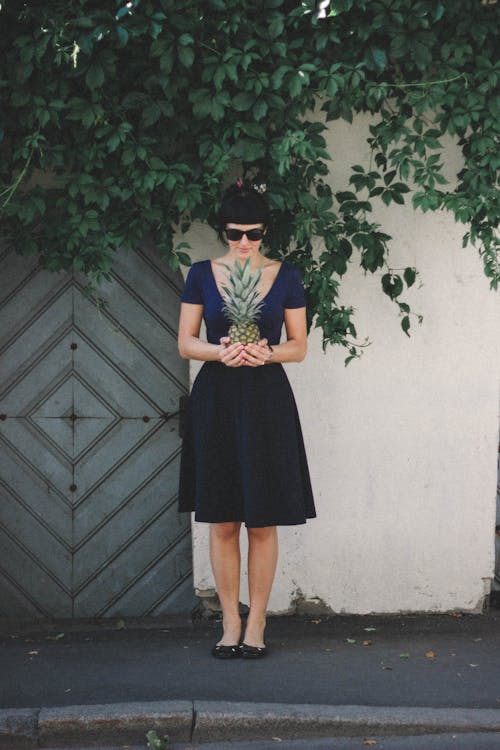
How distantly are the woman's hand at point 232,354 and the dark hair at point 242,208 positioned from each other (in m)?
0.61

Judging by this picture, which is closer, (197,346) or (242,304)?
(242,304)

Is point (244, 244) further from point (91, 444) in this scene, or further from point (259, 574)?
point (91, 444)

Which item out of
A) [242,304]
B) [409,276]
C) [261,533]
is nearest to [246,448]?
[261,533]

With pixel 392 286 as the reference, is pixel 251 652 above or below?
below

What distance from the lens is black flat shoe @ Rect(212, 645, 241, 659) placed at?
5598mm

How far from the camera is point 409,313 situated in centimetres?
627

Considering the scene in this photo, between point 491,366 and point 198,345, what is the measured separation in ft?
5.97

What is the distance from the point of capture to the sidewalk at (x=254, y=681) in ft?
15.9

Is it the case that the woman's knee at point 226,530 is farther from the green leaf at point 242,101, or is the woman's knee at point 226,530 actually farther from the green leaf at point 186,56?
the green leaf at point 186,56

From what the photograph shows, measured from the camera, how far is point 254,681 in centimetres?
524

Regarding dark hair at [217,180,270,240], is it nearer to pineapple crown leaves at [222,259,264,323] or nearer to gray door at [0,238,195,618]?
pineapple crown leaves at [222,259,264,323]

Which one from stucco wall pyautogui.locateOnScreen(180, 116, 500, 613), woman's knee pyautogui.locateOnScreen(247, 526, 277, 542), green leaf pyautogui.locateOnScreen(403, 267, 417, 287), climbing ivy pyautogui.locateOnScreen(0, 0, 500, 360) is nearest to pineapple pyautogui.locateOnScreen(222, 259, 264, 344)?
climbing ivy pyautogui.locateOnScreen(0, 0, 500, 360)

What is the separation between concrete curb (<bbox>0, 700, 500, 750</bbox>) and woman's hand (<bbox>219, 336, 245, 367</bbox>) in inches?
58.6

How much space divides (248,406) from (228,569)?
2.75 ft
